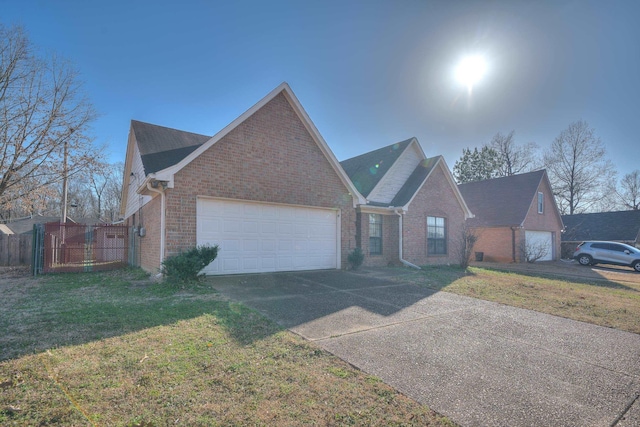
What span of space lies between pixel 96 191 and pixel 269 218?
46.9 m

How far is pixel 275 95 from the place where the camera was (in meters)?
10.5

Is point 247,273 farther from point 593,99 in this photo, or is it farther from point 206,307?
point 593,99

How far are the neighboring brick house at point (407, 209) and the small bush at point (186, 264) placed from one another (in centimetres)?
703

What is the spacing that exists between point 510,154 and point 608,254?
24039 millimetres

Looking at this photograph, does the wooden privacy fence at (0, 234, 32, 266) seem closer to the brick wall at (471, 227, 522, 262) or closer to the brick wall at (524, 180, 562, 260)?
the brick wall at (471, 227, 522, 262)

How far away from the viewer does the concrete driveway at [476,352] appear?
9.39 ft

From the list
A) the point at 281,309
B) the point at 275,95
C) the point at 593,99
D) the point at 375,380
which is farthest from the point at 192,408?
the point at 593,99

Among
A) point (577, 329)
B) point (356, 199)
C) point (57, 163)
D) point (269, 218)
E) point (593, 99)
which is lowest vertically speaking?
point (577, 329)

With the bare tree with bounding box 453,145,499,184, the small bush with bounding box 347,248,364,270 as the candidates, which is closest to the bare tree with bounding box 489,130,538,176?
the bare tree with bounding box 453,145,499,184

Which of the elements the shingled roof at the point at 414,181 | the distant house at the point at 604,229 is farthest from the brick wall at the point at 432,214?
the distant house at the point at 604,229

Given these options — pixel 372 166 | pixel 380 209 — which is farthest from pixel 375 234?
pixel 372 166

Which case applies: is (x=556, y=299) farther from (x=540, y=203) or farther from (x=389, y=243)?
(x=540, y=203)

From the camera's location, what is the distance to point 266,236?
403 inches

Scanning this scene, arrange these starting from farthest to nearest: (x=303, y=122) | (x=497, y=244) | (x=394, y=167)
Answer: (x=497, y=244), (x=394, y=167), (x=303, y=122)
